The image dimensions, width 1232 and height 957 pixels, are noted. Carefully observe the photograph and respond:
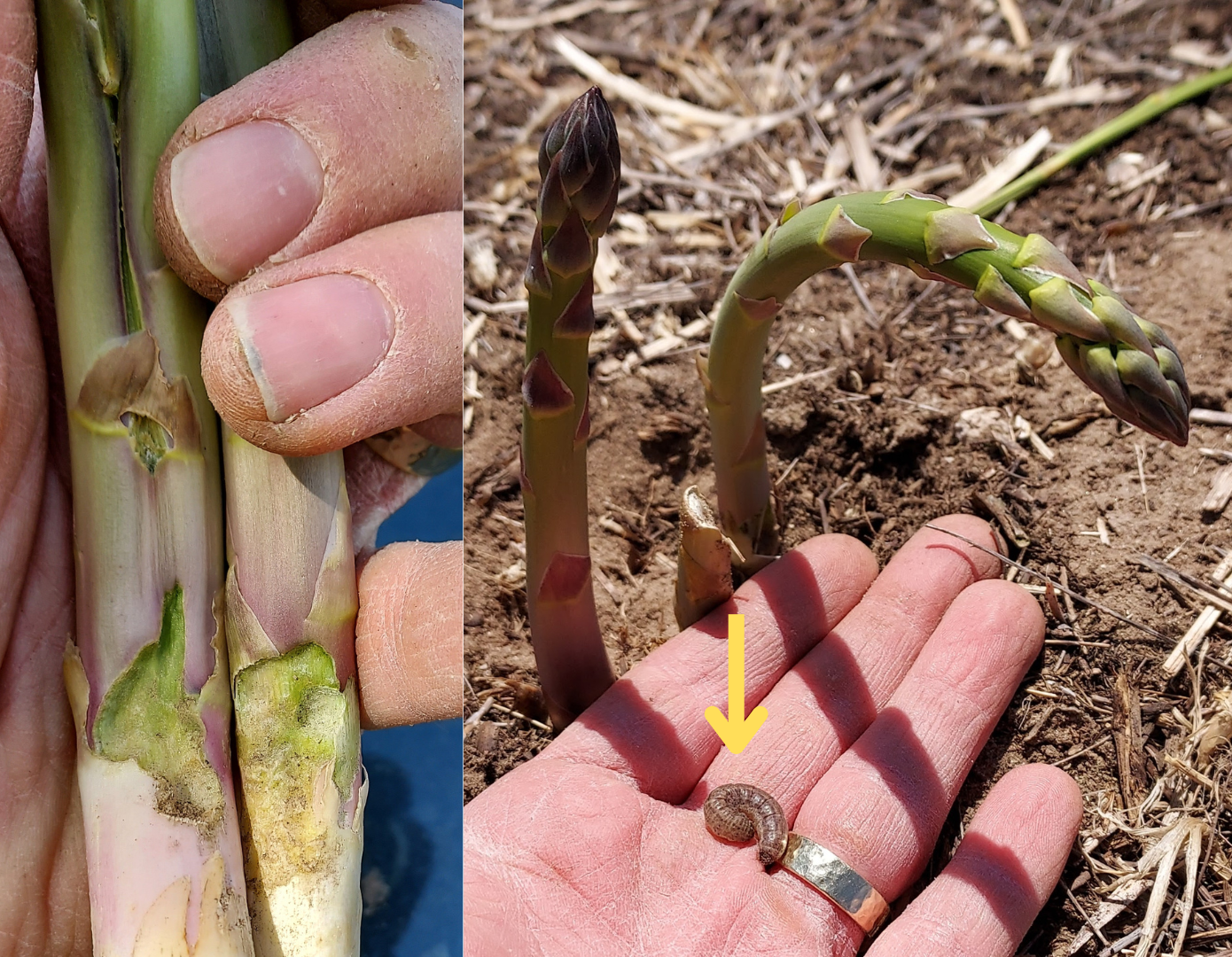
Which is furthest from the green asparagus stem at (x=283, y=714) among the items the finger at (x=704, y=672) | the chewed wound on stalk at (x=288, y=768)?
the finger at (x=704, y=672)

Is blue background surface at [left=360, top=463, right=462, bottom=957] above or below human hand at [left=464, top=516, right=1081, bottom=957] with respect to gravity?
above

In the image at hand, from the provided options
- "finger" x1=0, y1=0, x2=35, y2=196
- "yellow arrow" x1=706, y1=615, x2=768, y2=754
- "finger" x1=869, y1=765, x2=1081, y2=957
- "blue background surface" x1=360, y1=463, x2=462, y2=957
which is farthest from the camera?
"yellow arrow" x1=706, y1=615, x2=768, y2=754

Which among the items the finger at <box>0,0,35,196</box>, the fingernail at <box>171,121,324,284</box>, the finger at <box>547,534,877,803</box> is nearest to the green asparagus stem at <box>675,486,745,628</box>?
the finger at <box>547,534,877,803</box>

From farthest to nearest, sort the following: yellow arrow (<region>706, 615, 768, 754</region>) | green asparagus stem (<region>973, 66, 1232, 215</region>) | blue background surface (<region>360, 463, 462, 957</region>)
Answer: green asparagus stem (<region>973, 66, 1232, 215</region>) < yellow arrow (<region>706, 615, 768, 754</region>) < blue background surface (<region>360, 463, 462, 957</region>)

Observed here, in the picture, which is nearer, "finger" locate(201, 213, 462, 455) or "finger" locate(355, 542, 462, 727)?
"finger" locate(201, 213, 462, 455)

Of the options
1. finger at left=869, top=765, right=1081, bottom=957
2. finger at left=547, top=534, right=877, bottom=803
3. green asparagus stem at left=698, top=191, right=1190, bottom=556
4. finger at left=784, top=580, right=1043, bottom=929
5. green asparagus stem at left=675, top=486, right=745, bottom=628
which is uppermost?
green asparagus stem at left=698, top=191, right=1190, bottom=556

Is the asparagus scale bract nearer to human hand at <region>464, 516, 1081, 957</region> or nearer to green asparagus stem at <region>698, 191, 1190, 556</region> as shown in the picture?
human hand at <region>464, 516, 1081, 957</region>

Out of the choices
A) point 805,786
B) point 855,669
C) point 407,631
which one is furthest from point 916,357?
point 407,631

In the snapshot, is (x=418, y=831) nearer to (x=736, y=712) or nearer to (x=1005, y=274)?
(x=736, y=712)
